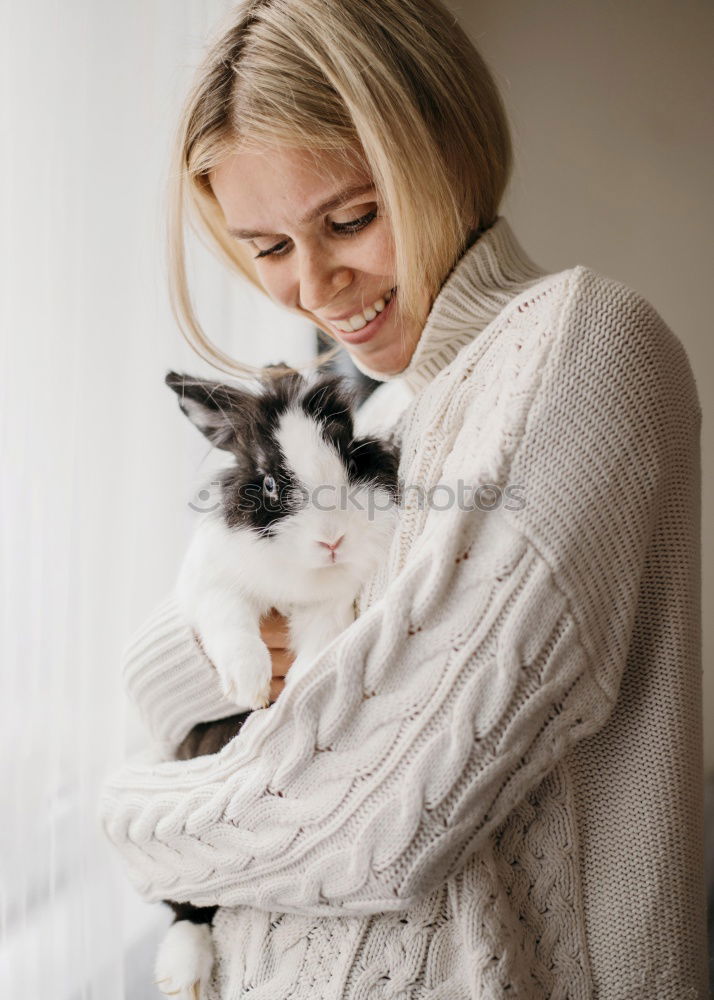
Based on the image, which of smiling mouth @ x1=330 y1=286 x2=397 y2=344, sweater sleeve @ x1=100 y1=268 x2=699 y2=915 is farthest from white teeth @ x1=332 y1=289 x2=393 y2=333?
sweater sleeve @ x1=100 y1=268 x2=699 y2=915

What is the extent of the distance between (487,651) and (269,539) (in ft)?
1.43

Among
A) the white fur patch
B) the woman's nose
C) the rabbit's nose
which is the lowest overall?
the rabbit's nose

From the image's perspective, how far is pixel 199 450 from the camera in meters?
1.83

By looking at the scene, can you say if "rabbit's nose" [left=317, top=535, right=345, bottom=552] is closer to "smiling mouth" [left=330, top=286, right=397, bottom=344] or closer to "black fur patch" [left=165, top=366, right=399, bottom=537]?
"black fur patch" [left=165, top=366, right=399, bottom=537]

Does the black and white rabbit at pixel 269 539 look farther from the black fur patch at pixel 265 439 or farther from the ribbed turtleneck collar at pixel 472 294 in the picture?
the ribbed turtleneck collar at pixel 472 294

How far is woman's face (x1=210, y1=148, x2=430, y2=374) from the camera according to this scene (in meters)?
1.03

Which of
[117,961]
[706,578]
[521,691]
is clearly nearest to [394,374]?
[521,691]

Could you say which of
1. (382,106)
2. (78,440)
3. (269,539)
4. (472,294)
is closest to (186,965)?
(269,539)

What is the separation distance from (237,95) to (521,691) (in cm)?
86

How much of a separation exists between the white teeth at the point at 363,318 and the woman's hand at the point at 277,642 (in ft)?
1.54

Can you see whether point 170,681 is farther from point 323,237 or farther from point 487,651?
point 323,237

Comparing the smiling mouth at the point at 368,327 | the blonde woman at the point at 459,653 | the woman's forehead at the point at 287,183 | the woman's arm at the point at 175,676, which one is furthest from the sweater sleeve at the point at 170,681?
the woman's forehead at the point at 287,183

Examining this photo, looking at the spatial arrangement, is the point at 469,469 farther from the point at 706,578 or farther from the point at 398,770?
the point at 706,578

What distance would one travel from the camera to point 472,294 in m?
1.06
